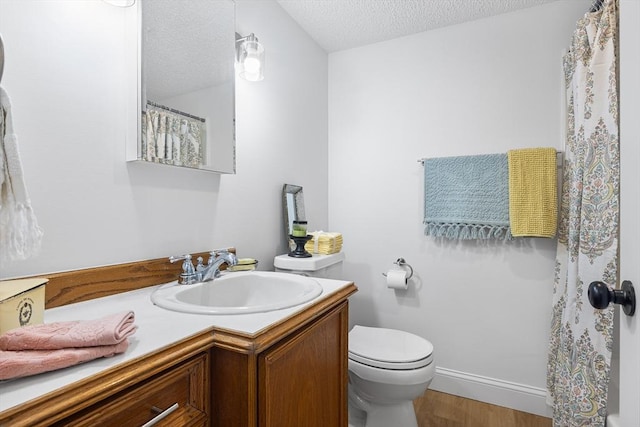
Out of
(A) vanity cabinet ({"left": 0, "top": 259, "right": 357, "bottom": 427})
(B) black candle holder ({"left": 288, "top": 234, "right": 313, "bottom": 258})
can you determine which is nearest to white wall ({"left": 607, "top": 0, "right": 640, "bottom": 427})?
(A) vanity cabinet ({"left": 0, "top": 259, "right": 357, "bottom": 427})

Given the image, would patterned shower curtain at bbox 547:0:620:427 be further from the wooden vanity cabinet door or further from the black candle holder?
the black candle holder

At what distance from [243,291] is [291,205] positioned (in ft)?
2.36

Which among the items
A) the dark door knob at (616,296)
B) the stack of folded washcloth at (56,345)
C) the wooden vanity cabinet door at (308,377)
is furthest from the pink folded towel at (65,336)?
the dark door knob at (616,296)

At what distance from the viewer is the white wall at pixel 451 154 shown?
1.88m

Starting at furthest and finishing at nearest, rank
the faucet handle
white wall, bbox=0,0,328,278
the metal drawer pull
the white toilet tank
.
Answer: the white toilet tank, the faucet handle, white wall, bbox=0,0,328,278, the metal drawer pull

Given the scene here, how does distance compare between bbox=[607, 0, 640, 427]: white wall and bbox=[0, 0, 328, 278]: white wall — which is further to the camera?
bbox=[0, 0, 328, 278]: white wall

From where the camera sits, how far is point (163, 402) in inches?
26.3

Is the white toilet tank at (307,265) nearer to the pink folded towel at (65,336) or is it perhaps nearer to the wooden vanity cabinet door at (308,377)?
the wooden vanity cabinet door at (308,377)

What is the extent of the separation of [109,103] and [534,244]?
2.14 metres

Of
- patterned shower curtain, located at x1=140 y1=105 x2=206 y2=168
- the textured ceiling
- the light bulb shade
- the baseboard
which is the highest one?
the textured ceiling

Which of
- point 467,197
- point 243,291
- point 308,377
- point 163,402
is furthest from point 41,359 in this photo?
point 467,197

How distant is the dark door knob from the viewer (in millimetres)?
645

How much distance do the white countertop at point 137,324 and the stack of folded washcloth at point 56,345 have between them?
16mm

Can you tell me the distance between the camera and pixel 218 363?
766 millimetres
